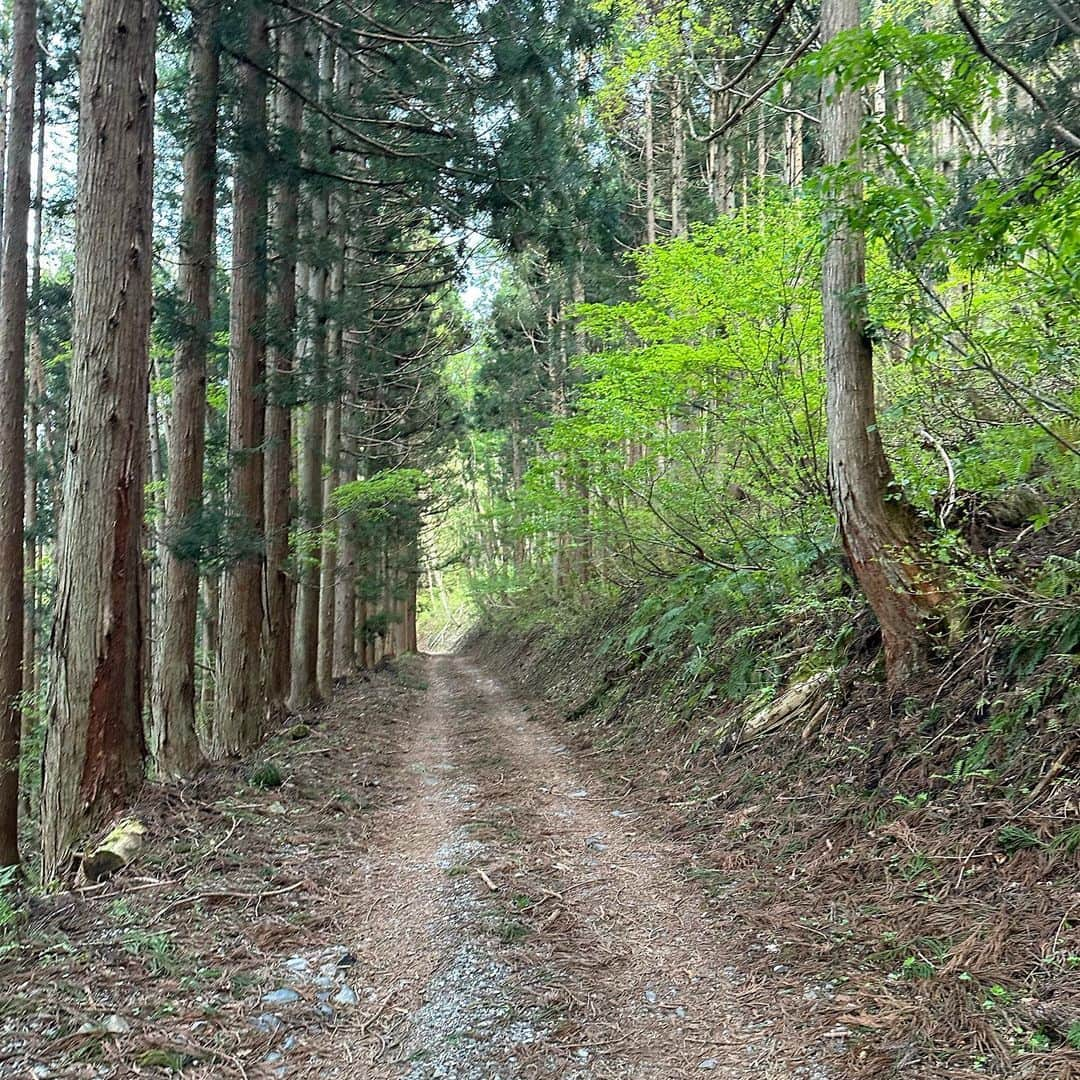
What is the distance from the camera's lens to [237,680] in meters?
9.44

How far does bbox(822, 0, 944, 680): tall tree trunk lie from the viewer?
17.9 ft

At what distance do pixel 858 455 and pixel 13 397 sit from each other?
868 cm

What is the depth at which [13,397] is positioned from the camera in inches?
328

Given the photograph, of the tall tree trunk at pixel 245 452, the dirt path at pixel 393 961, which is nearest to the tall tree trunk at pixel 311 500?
the tall tree trunk at pixel 245 452

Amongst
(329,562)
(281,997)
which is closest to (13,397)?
(281,997)

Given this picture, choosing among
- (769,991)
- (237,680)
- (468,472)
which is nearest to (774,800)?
(769,991)

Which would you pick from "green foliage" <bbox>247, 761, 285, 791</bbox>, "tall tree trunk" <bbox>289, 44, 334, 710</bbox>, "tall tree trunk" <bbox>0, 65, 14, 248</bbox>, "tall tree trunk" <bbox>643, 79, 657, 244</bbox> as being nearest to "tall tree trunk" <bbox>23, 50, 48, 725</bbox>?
"tall tree trunk" <bbox>0, 65, 14, 248</bbox>

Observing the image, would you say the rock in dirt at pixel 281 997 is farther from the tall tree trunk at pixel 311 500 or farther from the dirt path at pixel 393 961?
the tall tree trunk at pixel 311 500

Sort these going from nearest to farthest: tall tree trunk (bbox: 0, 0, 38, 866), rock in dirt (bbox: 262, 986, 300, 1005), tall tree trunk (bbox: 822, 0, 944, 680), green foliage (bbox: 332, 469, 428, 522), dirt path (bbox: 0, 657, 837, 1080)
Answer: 1. dirt path (bbox: 0, 657, 837, 1080)
2. rock in dirt (bbox: 262, 986, 300, 1005)
3. tall tree trunk (bbox: 822, 0, 944, 680)
4. tall tree trunk (bbox: 0, 0, 38, 866)
5. green foliage (bbox: 332, 469, 428, 522)

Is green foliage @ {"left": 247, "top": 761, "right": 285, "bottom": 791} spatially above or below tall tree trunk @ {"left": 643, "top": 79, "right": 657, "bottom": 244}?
below

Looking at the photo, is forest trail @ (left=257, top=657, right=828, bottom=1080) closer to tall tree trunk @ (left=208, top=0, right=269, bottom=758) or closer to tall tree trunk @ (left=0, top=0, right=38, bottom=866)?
tall tree trunk @ (left=208, top=0, right=269, bottom=758)

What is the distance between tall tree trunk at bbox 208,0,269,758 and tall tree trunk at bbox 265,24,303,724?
0.25m

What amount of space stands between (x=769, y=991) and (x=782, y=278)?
6.69m

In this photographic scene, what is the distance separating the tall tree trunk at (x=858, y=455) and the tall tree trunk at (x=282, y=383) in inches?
226
